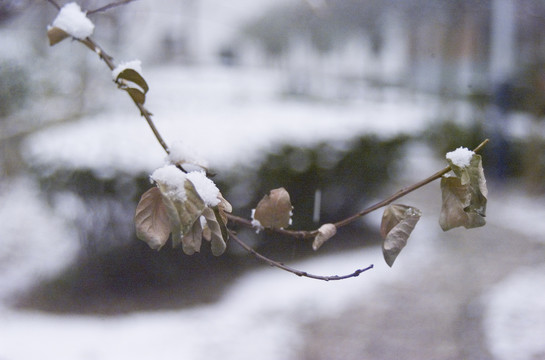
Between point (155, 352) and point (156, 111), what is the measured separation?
3.11 meters

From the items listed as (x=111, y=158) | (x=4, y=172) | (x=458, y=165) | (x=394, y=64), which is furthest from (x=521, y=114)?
(x=458, y=165)

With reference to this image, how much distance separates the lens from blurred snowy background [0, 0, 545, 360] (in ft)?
10.9

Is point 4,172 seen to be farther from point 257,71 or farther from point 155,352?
point 257,71

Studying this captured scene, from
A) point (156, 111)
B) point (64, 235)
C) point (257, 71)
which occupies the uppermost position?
point (257, 71)

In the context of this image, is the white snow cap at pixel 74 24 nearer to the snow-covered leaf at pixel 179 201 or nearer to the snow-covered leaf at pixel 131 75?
the snow-covered leaf at pixel 131 75

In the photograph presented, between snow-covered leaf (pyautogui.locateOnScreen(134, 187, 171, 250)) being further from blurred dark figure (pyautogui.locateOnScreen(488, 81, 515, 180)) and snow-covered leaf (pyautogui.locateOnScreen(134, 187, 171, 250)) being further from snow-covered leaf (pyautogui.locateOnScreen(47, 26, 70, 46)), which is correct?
blurred dark figure (pyautogui.locateOnScreen(488, 81, 515, 180))

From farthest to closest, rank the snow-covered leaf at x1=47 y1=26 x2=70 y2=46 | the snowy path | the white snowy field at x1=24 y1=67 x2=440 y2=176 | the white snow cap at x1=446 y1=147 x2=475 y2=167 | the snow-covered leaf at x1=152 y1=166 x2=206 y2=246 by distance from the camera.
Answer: the white snowy field at x1=24 y1=67 x2=440 y2=176, the snowy path, the snow-covered leaf at x1=47 y1=26 x2=70 y2=46, the white snow cap at x1=446 y1=147 x2=475 y2=167, the snow-covered leaf at x1=152 y1=166 x2=206 y2=246

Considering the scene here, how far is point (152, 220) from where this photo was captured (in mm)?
721

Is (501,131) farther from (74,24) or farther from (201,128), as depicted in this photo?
(74,24)

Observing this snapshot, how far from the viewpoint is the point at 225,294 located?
13.1ft

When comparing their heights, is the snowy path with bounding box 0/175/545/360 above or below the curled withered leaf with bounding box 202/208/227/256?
below

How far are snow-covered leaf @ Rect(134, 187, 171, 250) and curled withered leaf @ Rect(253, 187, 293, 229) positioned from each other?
0.71 feet

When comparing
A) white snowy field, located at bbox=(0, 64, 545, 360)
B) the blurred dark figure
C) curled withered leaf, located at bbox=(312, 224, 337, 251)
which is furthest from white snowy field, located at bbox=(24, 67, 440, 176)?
curled withered leaf, located at bbox=(312, 224, 337, 251)

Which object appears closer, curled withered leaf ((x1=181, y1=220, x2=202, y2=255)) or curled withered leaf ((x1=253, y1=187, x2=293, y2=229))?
curled withered leaf ((x1=181, y1=220, x2=202, y2=255))
